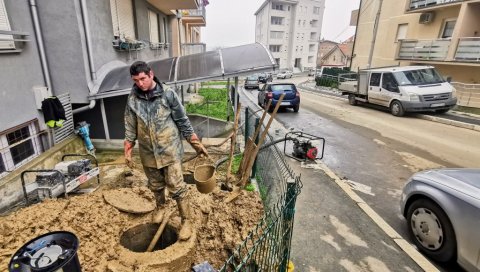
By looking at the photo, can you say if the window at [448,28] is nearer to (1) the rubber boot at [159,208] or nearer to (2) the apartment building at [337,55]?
(1) the rubber boot at [159,208]

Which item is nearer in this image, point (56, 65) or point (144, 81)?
point (144, 81)

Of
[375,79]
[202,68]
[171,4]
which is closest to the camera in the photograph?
[202,68]

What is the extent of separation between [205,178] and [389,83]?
1242 centimetres

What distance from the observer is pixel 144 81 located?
2.96m

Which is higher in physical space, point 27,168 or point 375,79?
point 375,79

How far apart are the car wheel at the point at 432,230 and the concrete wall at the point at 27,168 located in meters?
6.66

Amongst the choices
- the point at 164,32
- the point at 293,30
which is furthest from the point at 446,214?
the point at 293,30

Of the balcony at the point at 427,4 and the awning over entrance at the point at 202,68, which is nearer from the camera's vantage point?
the awning over entrance at the point at 202,68

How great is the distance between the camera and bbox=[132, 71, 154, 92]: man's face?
9.59 feet

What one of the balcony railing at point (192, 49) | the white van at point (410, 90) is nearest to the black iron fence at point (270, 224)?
the white van at point (410, 90)

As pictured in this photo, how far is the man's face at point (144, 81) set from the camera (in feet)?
9.59

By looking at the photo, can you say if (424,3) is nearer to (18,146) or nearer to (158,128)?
(158,128)

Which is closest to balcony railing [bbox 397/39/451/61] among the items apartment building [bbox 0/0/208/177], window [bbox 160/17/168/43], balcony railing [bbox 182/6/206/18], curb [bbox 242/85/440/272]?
balcony railing [bbox 182/6/206/18]

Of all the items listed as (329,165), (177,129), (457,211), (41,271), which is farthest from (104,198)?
(329,165)
